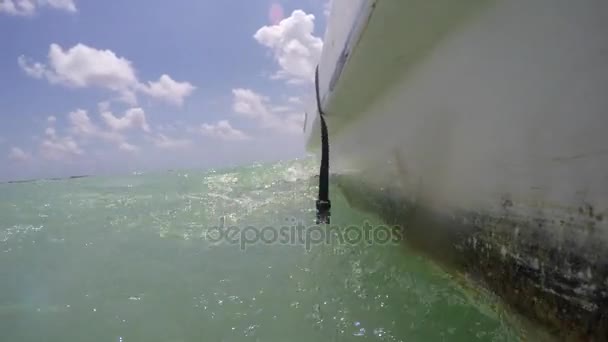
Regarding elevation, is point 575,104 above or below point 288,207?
above

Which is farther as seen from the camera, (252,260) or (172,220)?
(172,220)

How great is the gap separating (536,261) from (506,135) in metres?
0.33

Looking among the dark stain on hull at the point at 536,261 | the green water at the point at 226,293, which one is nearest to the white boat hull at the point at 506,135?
the dark stain on hull at the point at 536,261

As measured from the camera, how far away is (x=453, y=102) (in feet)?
3.86

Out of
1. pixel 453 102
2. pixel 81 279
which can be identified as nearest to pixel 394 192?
pixel 453 102

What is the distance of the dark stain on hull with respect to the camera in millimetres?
672

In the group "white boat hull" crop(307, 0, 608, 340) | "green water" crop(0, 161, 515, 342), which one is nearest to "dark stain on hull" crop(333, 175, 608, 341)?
"white boat hull" crop(307, 0, 608, 340)

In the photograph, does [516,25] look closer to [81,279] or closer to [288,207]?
[81,279]

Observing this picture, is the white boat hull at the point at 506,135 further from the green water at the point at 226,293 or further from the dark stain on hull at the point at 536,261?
the green water at the point at 226,293

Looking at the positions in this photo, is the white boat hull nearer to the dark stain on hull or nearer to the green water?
the dark stain on hull

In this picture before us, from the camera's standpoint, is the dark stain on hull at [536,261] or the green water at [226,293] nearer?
the dark stain on hull at [536,261]

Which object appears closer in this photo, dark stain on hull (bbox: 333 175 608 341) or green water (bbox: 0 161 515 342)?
dark stain on hull (bbox: 333 175 608 341)

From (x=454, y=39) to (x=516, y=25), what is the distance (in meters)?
0.29

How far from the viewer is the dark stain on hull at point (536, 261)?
2.21 feet
